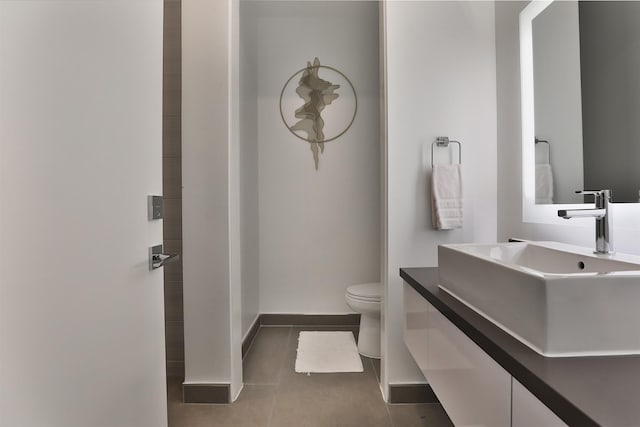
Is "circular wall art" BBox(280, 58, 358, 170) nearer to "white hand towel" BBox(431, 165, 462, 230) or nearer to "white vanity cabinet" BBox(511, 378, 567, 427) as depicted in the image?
"white hand towel" BBox(431, 165, 462, 230)

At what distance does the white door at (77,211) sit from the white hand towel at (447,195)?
51.1 inches

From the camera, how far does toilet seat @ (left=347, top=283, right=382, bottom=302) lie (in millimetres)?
2361

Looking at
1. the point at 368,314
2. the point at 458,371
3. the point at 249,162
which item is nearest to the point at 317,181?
the point at 249,162

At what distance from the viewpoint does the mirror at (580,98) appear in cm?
117

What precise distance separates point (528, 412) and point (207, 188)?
167cm

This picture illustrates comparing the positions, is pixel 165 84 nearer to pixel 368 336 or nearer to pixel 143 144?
pixel 143 144

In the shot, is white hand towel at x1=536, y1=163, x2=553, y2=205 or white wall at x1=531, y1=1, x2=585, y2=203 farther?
white hand towel at x1=536, y1=163, x2=553, y2=205

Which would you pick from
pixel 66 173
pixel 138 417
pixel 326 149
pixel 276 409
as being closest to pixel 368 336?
pixel 276 409

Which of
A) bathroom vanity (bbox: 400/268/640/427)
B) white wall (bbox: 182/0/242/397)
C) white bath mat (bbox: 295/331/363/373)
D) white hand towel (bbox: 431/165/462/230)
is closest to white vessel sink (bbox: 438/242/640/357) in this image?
bathroom vanity (bbox: 400/268/640/427)

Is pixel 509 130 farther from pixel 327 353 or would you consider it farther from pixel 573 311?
pixel 327 353

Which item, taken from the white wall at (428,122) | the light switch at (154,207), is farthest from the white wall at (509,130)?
the light switch at (154,207)

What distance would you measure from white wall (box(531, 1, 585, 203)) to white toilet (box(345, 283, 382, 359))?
1250 mm

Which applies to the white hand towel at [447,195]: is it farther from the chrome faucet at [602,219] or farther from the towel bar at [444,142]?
the chrome faucet at [602,219]

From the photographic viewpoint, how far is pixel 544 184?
62.2 inches
